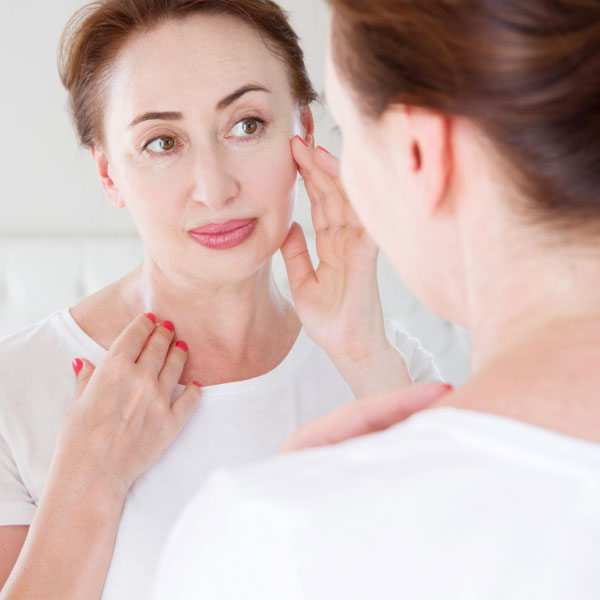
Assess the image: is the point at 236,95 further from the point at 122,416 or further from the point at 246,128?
the point at 122,416

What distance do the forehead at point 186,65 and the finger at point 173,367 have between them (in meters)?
0.41

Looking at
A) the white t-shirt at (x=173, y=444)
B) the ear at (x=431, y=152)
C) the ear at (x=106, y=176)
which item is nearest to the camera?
the ear at (x=431, y=152)

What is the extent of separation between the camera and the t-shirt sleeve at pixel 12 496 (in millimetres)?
1200

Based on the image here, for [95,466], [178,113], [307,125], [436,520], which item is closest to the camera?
[436,520]

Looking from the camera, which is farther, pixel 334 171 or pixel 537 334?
pixel 334 171

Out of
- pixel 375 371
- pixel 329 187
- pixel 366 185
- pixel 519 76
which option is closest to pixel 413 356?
pixel 375 371

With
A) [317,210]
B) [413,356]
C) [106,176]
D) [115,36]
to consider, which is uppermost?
[115,36]

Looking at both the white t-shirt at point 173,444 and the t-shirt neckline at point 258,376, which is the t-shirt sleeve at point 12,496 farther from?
the t-shirt neckline at point 258,376

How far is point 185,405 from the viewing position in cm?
130

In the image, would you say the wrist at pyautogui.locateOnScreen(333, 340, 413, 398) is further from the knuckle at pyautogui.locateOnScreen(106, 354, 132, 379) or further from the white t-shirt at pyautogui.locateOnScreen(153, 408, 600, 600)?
the white t-shirt at pyautogui.locateOnScreen(153, 408, 600, 600)

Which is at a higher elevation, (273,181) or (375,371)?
(273,181)

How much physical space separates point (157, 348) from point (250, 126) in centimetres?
41

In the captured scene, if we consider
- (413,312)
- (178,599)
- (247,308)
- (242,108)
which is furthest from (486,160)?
(413,312)

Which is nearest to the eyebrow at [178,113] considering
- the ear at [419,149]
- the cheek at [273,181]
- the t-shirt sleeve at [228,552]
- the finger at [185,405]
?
the cheek at [273,181]
